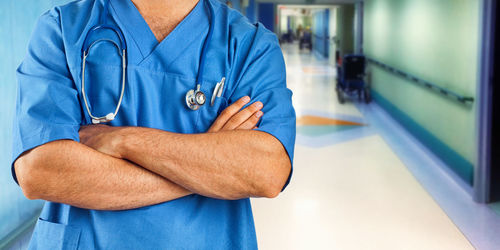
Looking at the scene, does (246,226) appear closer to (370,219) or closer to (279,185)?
(279,185)

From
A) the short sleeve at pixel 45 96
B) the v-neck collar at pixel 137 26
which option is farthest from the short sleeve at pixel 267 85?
the short sleeve at pixel 45 96

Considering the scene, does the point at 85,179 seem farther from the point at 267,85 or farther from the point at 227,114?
the point at 267,85

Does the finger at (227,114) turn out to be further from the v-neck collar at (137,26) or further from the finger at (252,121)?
the v-neck collar at (137,26)

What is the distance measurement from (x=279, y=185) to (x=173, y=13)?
1.50ft

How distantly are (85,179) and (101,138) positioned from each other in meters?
0.09

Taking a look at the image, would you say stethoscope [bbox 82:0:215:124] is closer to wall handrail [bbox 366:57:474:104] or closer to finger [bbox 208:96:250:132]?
finger [bbox 208:96:250:132]

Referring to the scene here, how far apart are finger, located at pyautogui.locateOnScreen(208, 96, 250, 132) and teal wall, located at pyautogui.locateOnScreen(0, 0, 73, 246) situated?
1.40 m

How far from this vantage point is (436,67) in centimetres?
473

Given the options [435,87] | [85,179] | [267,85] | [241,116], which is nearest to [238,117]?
[241,116]

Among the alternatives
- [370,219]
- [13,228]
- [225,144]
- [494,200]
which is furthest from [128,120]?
[494,200]

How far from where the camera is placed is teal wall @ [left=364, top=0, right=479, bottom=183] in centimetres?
387

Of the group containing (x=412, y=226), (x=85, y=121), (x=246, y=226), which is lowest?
(x=412, y=226)

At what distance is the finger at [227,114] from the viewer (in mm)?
1043

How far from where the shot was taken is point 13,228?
2191 mm
